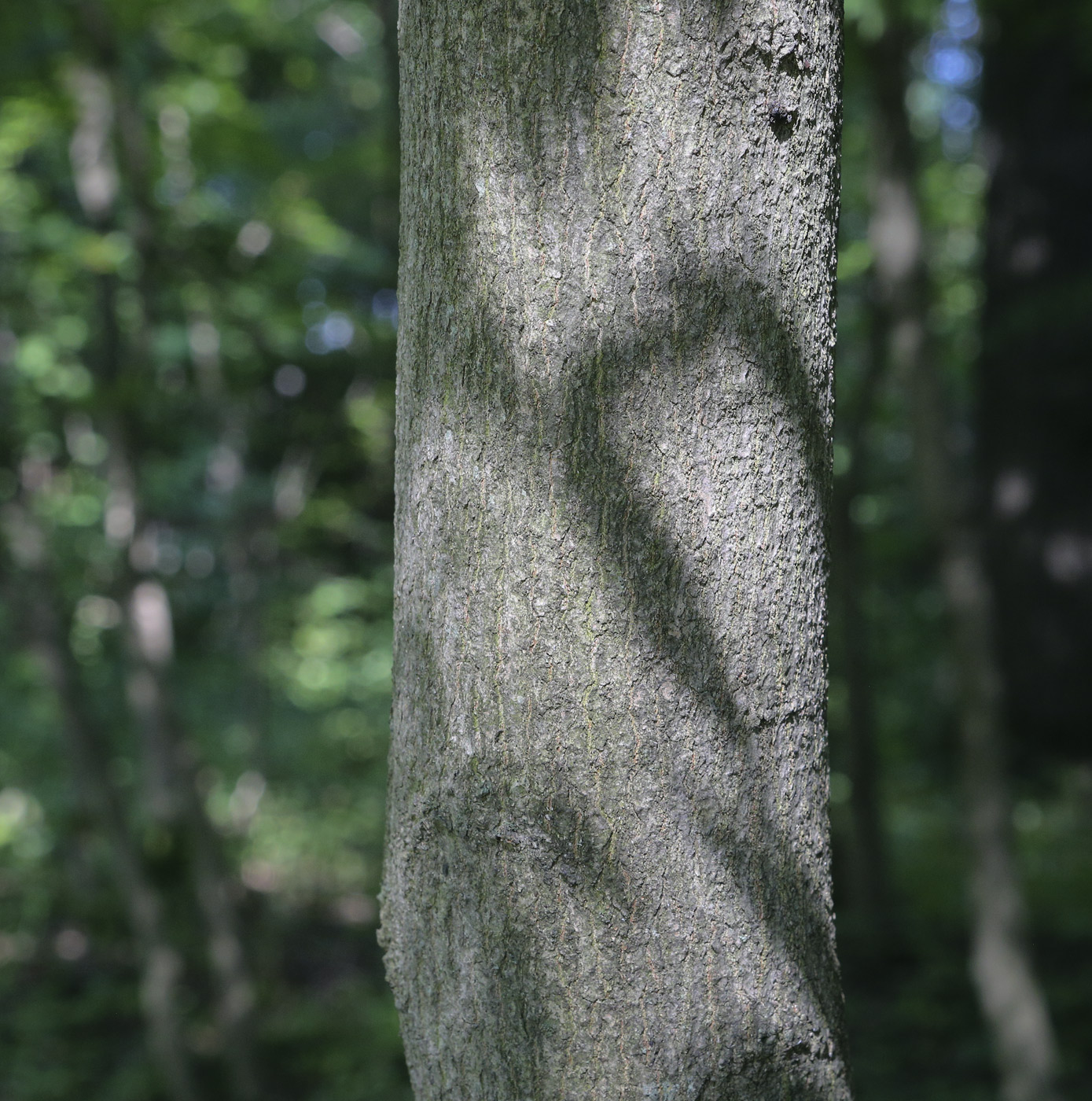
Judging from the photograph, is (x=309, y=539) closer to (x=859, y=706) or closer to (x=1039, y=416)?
(x=859, y=706)

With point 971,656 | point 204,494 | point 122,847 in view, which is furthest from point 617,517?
point 204,494

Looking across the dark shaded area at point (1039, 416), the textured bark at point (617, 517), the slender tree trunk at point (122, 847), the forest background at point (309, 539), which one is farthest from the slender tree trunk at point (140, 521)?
the dark shaded area at point (1039, 416)

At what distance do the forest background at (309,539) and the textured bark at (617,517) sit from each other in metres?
2.59

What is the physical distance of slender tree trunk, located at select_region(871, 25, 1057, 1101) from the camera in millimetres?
3246

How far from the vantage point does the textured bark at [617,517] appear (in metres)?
0.85

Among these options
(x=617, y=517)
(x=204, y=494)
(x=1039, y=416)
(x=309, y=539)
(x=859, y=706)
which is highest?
(x=1039, y=416)

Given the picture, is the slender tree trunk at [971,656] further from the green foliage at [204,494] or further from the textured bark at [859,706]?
the green foliage at [204,494]

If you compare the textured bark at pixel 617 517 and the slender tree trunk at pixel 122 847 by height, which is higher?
the textured bark at pixel 617 517

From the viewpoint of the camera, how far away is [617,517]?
87cm

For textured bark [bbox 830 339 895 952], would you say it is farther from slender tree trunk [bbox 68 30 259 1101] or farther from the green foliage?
slender tree trunk [bbox 68 30 259 1101]

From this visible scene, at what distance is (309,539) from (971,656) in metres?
6.07

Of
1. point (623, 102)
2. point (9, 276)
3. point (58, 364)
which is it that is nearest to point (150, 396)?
point (9, 276)

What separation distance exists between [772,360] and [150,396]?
13.0 ft

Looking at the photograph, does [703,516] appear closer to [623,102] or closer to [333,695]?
[623,102]
